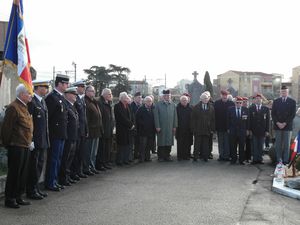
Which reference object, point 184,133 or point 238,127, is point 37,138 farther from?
point 238,127

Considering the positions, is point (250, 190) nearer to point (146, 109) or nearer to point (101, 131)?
point (101, 131)

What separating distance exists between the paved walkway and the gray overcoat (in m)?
2.01

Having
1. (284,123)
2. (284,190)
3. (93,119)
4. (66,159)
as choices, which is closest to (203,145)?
(284,123)

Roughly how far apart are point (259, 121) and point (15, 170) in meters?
6.94

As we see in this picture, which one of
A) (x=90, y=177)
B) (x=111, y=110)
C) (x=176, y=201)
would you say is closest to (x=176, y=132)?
(x=111, y=110)

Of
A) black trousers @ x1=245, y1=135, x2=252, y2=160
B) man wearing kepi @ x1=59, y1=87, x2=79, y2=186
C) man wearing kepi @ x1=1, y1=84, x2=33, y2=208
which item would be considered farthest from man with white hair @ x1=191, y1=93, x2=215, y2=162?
man wearing kepi @ x1=1, y1=84, x2=33, y2=208

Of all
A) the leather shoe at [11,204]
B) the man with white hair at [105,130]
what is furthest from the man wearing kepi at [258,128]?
the leather shoe at [11,204]

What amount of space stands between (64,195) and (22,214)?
1.25 meters

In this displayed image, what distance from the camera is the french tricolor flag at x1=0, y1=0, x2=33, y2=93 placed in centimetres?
750

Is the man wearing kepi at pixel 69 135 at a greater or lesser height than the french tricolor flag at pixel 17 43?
lesser

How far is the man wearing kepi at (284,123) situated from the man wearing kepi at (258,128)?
374 mm

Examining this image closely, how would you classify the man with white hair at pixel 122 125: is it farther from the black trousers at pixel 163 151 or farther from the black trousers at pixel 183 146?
the black trousers at pixel 183 146

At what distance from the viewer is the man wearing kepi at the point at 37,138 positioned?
21.0ft

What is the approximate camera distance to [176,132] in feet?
37.9
